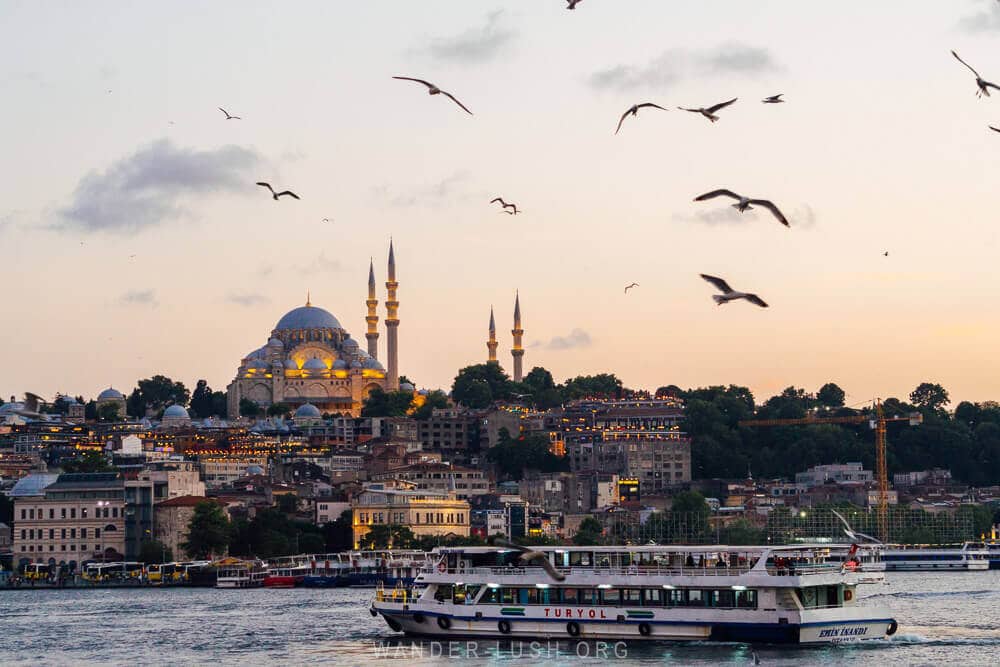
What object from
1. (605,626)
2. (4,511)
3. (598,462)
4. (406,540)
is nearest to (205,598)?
(406,540)

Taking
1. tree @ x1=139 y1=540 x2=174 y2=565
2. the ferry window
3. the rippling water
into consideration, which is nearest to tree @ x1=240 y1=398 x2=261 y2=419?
tree @ x1=139 y1=540 x2=174 y2=565

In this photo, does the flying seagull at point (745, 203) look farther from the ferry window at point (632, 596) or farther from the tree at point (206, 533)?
the tree at point (206, 533)

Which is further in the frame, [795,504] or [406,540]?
[795,504]

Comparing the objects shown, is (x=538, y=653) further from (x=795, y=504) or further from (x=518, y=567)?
(x=795, y=504)

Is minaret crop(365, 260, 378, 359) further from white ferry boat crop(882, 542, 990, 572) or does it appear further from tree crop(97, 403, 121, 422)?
white ferry boat crop(882, 542, 990, 572)

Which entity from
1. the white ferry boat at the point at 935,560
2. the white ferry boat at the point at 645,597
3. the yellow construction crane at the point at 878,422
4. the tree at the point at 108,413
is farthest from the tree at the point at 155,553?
the tree at the point at 108,413

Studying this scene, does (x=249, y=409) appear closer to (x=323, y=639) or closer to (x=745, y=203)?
(x=323, y=639)
